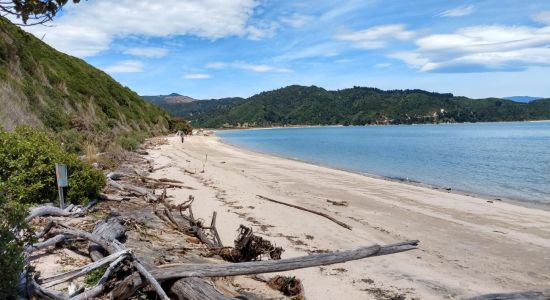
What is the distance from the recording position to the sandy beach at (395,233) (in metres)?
5.98

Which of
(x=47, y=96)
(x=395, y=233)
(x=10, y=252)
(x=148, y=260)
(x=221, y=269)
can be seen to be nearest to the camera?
(x=10, y=252)

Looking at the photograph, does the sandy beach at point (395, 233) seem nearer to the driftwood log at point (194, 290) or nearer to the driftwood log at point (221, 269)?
the driftwood log at point (221, 269)

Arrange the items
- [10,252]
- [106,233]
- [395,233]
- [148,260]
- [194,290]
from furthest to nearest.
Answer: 1. [395,233]
2. [106,233]
3. [148,260]
4. [194,290]
5. [10,252]

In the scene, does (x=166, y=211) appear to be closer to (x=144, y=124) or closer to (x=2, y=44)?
(x=2, y=44)

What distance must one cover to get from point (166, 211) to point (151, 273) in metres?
4.00

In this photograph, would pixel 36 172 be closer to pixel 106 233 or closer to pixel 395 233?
pixel 106 233

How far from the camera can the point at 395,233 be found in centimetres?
909

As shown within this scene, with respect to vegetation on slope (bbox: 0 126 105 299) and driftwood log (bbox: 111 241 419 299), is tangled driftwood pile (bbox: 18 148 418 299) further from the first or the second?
vegetation on slope (bbox: 0 126 105 299)

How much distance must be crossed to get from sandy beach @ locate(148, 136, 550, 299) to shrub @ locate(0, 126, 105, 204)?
2.60 m

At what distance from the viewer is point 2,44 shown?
21.8 meters

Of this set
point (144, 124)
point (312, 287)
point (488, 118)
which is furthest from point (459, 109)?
point (312, 287)

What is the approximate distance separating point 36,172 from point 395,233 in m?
6.90

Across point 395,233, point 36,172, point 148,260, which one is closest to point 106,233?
point 148,260

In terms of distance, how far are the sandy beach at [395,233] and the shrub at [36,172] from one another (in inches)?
102
